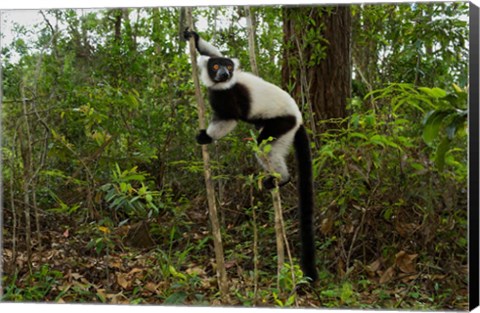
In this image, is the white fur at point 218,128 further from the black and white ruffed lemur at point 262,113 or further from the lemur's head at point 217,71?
the lemur's head at point 217,71

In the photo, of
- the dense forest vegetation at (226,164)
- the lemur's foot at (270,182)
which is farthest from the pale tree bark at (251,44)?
the lemur's foot at (270,182)

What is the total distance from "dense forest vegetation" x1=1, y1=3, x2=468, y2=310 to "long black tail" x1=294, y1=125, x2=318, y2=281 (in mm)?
54

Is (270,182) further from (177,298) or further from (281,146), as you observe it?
(177,298)

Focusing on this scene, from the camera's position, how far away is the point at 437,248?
4406 mm

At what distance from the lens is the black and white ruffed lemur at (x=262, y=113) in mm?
4738

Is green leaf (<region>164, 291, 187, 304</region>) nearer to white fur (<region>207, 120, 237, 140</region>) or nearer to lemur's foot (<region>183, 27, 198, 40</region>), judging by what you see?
white fur (<region>207, 120, 237, 140</region>)

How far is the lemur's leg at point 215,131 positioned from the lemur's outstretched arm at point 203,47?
44 cm

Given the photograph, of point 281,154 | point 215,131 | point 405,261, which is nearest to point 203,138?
point 215,131

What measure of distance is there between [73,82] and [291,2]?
5.42ft

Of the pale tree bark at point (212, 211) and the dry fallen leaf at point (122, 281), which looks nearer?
the pale tree bark at point (212, 211)

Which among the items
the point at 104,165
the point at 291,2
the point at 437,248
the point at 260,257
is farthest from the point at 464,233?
the point at 104,165

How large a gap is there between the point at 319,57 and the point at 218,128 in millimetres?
859

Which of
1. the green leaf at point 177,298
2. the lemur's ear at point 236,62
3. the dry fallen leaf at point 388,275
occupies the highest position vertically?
the lemur's ear at point 236,62

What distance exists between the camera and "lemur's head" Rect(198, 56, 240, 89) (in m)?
4.73
